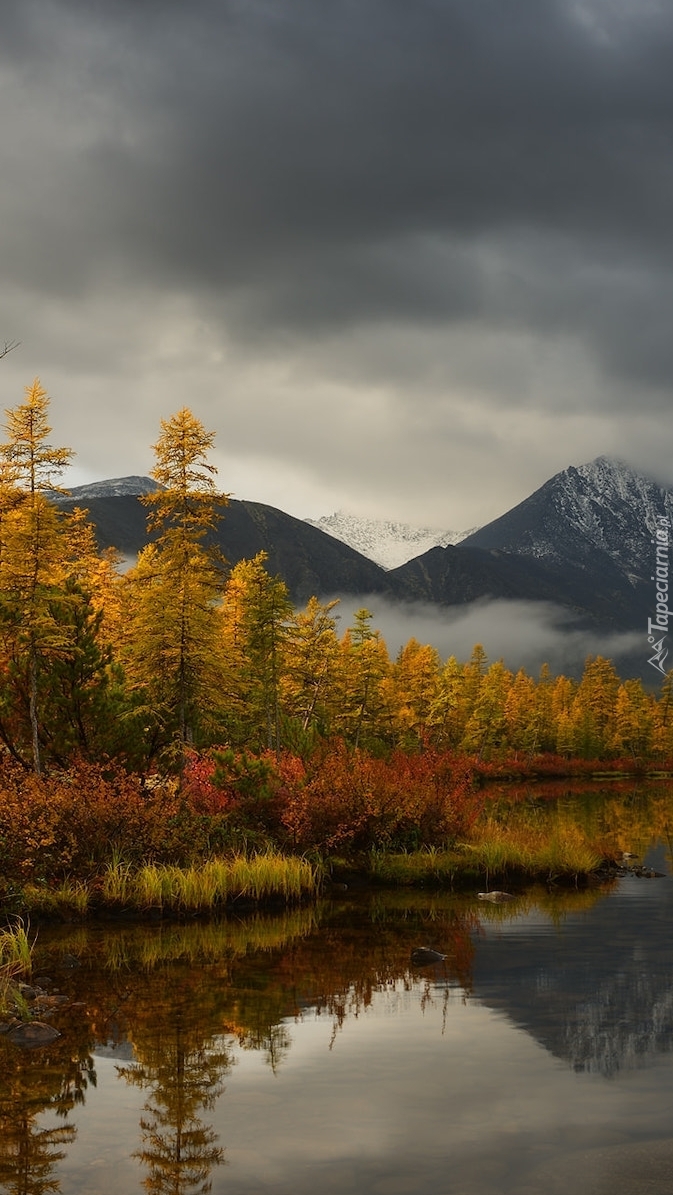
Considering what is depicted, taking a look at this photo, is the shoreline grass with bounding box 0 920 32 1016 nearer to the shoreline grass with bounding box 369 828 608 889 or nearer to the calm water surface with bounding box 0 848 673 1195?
the calm water surface with bounding box 0 848 673 1195

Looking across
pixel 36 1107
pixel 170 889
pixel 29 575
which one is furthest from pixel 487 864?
pixel 36 1107

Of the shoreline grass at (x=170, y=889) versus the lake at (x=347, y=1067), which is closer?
the lake at (x=347, y=1067)

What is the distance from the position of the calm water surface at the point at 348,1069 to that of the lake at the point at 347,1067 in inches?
1.2

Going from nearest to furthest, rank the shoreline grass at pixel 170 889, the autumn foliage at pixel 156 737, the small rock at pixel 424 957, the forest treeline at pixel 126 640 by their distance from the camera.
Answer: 1. the small rock at pixel 424 957
2. the shoreline grass at pixel 170 889
3. the autumn foliage at pixel 156 737
4. the forest treeline at pixel 126 640

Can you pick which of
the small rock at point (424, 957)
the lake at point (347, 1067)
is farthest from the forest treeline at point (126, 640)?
the small rock at point (424, 957)

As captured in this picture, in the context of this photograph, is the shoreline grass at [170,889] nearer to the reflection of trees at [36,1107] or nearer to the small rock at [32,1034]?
the small rock at [32,1034]

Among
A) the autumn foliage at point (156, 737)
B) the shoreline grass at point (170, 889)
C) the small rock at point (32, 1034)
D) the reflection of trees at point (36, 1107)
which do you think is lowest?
the shoreline grass at point (170, 889)

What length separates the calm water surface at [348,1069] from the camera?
808 centimetres

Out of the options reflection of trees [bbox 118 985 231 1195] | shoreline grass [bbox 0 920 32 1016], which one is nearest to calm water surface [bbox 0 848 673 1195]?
reflection of trees [bbox 118 985 231 1195]

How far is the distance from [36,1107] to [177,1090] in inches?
52.5

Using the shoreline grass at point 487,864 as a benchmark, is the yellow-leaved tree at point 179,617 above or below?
above

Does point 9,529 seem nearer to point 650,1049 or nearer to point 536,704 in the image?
point 650,1049

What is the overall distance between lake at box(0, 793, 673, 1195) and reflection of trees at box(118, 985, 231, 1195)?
25mm

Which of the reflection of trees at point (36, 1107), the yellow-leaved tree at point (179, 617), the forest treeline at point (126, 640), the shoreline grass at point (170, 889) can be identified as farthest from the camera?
the yellow-leaved tree at point (179, 617)
